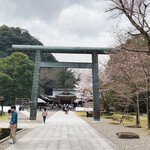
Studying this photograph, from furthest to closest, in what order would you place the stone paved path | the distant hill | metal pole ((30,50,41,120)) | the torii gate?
the distant hill → the torii gate → metal pole ((30,50,41,120)) → the stone paved path

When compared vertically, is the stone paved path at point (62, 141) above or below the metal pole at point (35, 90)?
below

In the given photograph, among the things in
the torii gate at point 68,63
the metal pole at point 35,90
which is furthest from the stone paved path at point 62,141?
the torii gate at point 68,63

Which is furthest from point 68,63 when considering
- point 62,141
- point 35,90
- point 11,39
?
point 11,39

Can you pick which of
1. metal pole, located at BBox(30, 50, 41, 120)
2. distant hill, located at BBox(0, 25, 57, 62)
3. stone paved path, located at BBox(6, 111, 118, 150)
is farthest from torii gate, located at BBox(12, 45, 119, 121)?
distant hill, located at BBox(0, 25, 57, 62)

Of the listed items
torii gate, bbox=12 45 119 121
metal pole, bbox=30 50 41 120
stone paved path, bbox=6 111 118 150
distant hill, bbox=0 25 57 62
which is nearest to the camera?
stone paved path, bbox=6 111 118 150

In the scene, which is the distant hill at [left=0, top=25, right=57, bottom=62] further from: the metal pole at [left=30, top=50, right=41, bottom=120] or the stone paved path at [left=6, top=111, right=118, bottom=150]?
the stone paved path at [left=6, top=111, right=118, bottom=150]

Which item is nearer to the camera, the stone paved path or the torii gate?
the stone paved path

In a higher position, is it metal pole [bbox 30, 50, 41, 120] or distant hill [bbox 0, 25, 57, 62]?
Answer: distant hill [bbox 0, 25, 57, 62]

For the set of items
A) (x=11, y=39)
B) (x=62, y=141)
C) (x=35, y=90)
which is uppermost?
(x=11, y=39)

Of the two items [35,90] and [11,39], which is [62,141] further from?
[11,39]

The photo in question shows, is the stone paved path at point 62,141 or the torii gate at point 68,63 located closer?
the stone paved path at point 62,141

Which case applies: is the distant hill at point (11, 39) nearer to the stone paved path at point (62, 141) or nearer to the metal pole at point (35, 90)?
the metal pole at point (35, 90)

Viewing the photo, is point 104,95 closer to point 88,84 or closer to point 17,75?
point 88,84

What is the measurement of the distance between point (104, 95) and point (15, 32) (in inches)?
2101
